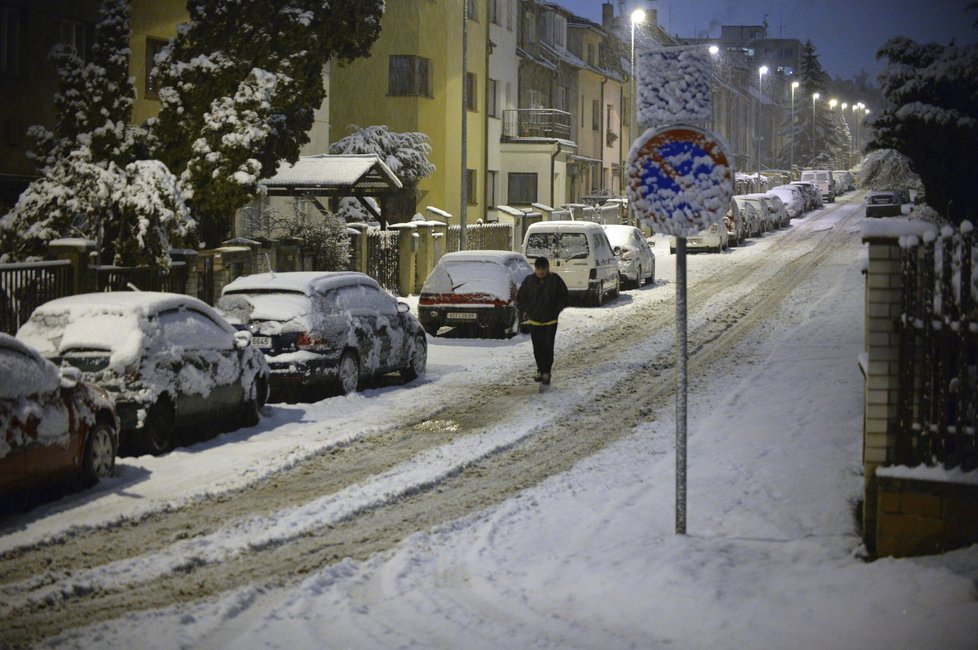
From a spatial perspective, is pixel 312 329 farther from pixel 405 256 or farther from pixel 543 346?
pixel 405 256

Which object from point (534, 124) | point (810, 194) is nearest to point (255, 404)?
point (534, 124)

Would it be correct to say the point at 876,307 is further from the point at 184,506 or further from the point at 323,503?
the point at 184,506

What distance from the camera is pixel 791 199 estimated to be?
72375 millimetres

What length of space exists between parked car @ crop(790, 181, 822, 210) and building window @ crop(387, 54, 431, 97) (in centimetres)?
3634

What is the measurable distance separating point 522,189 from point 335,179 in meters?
24.3

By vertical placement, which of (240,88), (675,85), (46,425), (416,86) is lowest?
(46,425)

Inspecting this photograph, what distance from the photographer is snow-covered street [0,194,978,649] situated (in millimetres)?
7746

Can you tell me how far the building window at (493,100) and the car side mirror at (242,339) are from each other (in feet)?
125

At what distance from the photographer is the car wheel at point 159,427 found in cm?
1347

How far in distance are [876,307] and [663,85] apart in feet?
6.77

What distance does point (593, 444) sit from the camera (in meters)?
14.2

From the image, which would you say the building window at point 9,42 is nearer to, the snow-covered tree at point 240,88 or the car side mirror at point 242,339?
the snow-covered tree at point 240,88

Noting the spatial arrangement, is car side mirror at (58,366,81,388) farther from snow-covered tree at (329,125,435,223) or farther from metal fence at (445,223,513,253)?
snow-covered tree at (329,125,435,223)

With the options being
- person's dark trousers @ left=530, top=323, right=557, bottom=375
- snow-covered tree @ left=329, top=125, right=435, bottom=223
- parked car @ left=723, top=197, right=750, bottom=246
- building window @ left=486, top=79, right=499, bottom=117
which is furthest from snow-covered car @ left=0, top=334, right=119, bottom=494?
building window @ left=486, top=79, right=499, bottom=117
